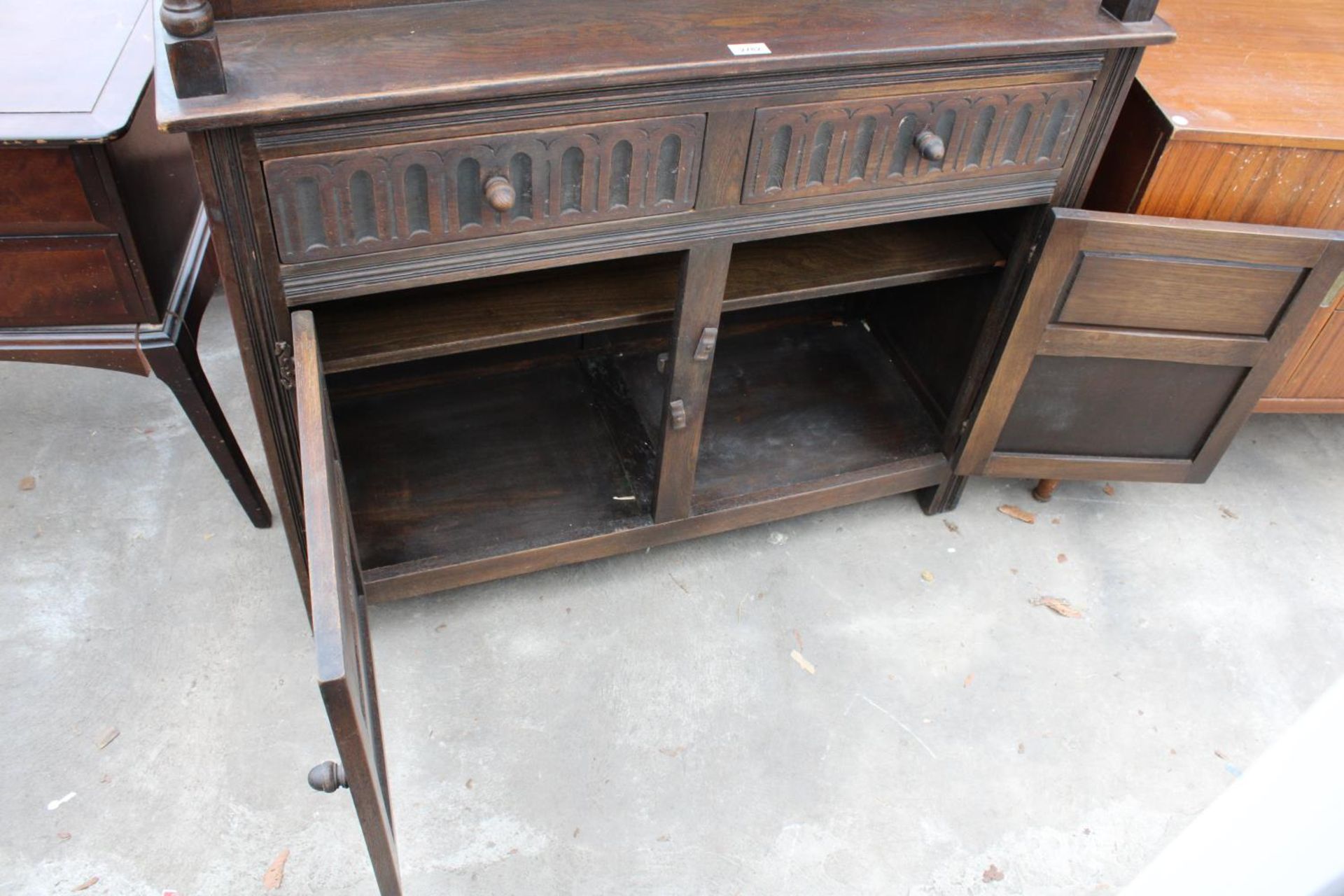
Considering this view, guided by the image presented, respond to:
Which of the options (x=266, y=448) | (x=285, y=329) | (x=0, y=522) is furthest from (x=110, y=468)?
(x=285, y=329)

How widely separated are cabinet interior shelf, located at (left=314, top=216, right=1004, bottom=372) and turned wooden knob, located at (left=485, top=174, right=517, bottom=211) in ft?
1.02

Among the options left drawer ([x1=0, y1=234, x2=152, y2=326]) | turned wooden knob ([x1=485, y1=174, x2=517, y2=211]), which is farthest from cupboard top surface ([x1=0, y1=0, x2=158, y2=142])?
turned wooden knob ([x1=485, y1=174, x2=517, y2=211])

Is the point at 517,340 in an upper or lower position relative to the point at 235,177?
lower

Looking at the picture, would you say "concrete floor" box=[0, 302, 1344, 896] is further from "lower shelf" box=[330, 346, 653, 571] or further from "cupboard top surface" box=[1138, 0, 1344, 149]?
"cupboard top surface" box=[1138, 0, 1344, 149]

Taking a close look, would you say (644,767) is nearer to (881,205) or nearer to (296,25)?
(881,205)

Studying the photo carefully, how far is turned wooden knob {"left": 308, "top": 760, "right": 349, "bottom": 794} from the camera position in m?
1.00

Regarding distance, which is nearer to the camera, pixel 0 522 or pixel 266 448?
pixel 266 448

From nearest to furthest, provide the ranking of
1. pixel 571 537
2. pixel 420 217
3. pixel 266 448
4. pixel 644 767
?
pixel 420 217
pixel 266 448
pixel 644 767
pixel 571 537

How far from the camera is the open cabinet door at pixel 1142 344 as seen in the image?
5.48 ft

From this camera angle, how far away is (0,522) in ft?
6.50

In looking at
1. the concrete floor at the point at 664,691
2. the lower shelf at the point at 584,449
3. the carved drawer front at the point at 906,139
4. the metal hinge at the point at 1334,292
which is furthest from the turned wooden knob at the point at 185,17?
the metal hinge at the point at 1334,292

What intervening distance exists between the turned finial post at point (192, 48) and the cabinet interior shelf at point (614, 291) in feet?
1.47

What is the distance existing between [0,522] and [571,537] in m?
1.11

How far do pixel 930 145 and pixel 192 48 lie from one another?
0.96m
